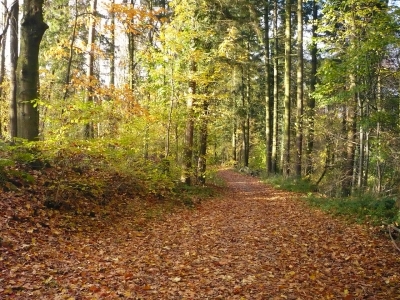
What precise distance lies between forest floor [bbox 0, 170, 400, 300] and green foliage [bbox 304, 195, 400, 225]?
491 mm

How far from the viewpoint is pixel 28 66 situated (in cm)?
926

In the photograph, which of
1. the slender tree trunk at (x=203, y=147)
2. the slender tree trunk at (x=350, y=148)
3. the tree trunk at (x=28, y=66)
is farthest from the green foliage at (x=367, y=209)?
the tree trunk at (x=28, y=66)

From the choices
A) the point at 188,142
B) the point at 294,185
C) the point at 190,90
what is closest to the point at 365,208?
the point at 294,185

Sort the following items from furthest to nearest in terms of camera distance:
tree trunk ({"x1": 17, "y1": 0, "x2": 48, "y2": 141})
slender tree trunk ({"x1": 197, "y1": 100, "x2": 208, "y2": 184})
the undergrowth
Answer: slender tree trunk ({"x1": 197, "y1": 100, "x2": 208, "y2": 184}), tree trunk ({"x1": 17, "y1": 0, "x2": 48, "y2": 141}), the undergrowth

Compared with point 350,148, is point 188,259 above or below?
below

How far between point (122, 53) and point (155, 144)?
1222 centimetres

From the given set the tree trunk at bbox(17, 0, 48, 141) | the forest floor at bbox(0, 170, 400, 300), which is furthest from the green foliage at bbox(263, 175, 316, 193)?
the tree trunk at bbox(17, 0, 48, 141)

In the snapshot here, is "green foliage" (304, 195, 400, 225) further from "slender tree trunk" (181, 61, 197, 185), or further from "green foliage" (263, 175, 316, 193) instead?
"slender tree trunk" (181, 61, 197, 185)

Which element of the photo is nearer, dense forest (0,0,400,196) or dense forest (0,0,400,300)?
dense forest (0,0,400,300)

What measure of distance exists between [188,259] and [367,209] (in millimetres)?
5812

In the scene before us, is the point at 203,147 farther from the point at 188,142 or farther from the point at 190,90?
the point at 190,90

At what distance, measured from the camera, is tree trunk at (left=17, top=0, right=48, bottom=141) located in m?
9.15

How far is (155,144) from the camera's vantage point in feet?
48.9

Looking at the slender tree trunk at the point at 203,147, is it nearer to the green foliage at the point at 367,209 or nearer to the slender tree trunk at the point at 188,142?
the slender tree trunk at the point at 188,142
